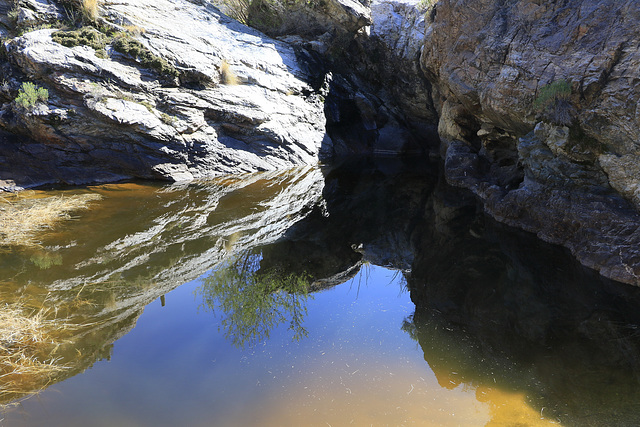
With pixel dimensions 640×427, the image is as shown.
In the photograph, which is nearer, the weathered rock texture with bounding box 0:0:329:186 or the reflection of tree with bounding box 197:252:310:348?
the reflection of tree with bounding box 197:252:310:348

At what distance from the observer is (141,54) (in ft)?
43.5

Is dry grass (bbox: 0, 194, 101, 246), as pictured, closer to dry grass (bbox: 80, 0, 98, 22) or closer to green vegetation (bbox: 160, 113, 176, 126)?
green vegetation (bbox: 160, 113, 176, 126)

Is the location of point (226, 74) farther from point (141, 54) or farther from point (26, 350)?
point (26, 350)

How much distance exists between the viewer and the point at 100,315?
4.82 m

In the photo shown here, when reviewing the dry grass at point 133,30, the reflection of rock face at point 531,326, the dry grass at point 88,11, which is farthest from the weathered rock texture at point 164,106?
the reflection of rock face at point 531,326

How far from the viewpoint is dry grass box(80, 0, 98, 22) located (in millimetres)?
13258

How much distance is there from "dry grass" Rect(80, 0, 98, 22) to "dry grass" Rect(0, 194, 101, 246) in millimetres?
7080

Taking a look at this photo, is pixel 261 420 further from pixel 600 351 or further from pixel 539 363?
pixel 600 351

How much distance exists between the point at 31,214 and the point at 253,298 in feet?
17.1

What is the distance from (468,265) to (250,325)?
151 inches

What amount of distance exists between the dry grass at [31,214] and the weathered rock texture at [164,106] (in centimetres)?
222

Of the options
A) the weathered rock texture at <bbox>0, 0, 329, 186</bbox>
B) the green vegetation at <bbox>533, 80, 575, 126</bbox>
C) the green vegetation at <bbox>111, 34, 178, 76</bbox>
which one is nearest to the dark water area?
the green vegetation at <bbox>533, 80, 575, 126</bbox>

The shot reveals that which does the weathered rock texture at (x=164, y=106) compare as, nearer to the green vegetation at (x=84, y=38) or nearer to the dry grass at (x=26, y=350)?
the green vegetation at (x=84, y=38)

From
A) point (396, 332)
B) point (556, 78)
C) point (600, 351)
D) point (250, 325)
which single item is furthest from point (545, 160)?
point (250, 325)
